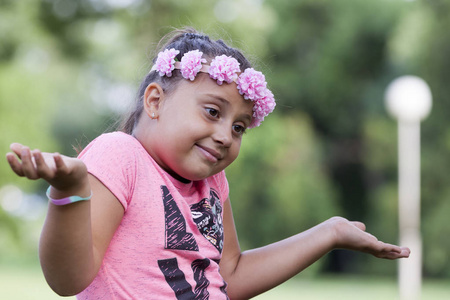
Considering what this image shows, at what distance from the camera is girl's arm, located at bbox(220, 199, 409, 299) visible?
194 centimetres

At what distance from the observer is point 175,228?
5.23 ft

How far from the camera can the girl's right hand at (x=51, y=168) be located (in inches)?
43.2

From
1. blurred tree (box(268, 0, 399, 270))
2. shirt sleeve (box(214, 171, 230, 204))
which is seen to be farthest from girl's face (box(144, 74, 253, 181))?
blurred tree (box(268, 0, 399, 270))

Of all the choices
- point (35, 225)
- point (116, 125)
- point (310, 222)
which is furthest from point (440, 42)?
point (116, 125)

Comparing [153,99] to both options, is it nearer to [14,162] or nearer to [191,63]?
[191,63]

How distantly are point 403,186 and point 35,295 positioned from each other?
8069 millimetres

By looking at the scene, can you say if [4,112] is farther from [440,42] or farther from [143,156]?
[143,156]

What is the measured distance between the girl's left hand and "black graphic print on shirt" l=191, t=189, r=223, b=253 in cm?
37

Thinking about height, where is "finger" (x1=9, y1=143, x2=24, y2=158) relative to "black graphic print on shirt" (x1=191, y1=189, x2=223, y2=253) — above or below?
above

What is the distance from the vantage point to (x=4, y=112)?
14305mm

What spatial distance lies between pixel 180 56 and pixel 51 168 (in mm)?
736

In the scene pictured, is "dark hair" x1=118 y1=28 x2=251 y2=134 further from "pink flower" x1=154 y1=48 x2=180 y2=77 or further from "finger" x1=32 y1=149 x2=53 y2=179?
"finger" x1=32 y1=149 x2=53 y2=179

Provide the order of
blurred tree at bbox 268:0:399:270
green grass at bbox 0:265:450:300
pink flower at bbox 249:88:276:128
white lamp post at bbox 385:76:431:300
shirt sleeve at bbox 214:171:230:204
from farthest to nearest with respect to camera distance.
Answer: blurred tree at bbox 268:0:399:270 → white lamp post at bbox 385:76:431:300 → green grass at bbox 0:265:450:300 → shirt sleeve at bbox 214:171:230:204 → pink flower at bbox 249:88:276:128

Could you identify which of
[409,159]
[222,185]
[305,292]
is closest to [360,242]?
[222,185]
